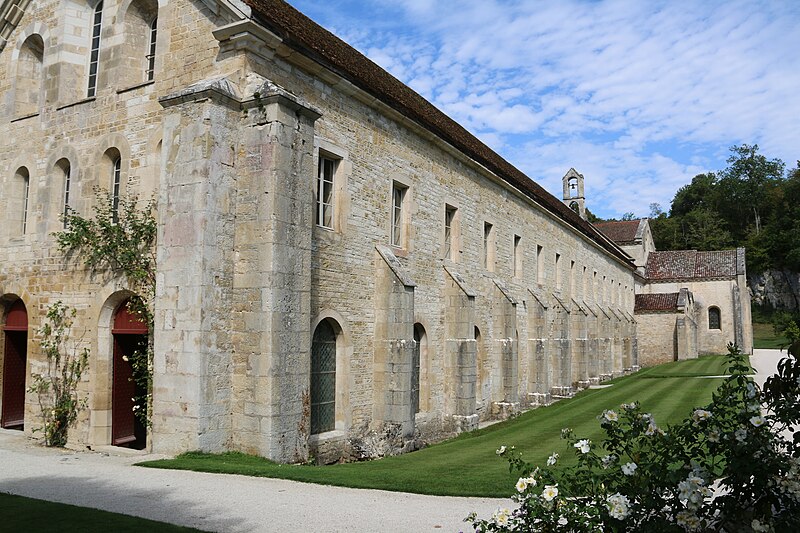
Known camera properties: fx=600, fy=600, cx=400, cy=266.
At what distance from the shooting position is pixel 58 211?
12672 millimetres

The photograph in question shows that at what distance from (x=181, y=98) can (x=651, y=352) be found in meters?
41.4

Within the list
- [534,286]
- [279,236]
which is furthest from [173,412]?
[534,286]

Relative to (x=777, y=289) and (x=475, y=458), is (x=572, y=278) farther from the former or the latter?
(x=777, y=289)

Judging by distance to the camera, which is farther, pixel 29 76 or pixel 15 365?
pixel 29 76

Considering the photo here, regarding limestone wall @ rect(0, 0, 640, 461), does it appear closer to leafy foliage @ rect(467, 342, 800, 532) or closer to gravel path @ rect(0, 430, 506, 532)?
gravel path @ rect(0, 430, 506, 532)

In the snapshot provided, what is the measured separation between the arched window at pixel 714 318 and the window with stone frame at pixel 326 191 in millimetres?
42529

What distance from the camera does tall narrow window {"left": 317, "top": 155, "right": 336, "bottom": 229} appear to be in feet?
39.5

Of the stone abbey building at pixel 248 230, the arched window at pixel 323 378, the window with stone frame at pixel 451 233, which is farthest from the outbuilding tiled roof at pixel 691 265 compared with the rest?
the arched window at pixel 323 378

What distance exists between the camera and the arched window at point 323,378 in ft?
37.7

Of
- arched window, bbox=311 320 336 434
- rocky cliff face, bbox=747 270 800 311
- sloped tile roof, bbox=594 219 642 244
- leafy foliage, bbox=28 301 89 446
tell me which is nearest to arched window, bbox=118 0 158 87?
leafy foliage, bbox=28 301 89 446

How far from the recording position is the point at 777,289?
59406 millimetres

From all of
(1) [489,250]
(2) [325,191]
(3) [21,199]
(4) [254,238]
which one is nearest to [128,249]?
(4) [254,238]

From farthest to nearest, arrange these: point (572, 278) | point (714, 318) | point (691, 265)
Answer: point (691, 265)
point (714, 318)
point (572, 278)

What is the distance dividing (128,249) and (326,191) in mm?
3898
